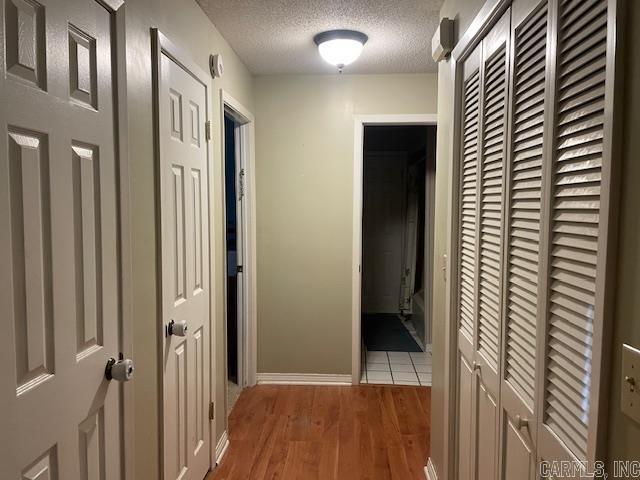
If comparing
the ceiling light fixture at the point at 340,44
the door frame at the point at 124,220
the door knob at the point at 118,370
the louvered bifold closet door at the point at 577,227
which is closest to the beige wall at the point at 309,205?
the ceiling light fixture at the point at 340,44

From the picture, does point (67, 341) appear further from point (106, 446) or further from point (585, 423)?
point (585, 423)

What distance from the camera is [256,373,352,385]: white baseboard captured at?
359cm

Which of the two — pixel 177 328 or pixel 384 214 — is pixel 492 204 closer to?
pixel 177 328

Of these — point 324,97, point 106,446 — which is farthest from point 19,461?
point 324,97

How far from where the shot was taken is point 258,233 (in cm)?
352

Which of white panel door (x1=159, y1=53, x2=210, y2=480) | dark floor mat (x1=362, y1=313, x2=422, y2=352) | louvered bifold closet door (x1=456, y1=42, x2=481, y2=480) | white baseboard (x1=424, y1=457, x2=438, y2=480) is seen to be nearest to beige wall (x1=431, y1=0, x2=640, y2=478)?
louvered bifold closet door (x1=456, y1=42, x2=481, y2=480)

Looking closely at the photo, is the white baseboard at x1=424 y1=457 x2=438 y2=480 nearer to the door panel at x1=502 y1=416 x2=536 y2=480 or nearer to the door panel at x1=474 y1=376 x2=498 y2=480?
the door panel at x1=474 y1=376 x2=498 y2=480

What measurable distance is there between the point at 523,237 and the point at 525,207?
8 cm

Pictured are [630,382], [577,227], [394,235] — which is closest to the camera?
[630,382]

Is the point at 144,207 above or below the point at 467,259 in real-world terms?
above

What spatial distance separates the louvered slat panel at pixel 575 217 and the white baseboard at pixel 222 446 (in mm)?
1959

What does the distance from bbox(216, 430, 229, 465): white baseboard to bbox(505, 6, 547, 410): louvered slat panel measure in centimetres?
178

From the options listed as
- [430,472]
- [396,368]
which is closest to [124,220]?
[430,472]

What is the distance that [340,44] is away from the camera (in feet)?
8.42
